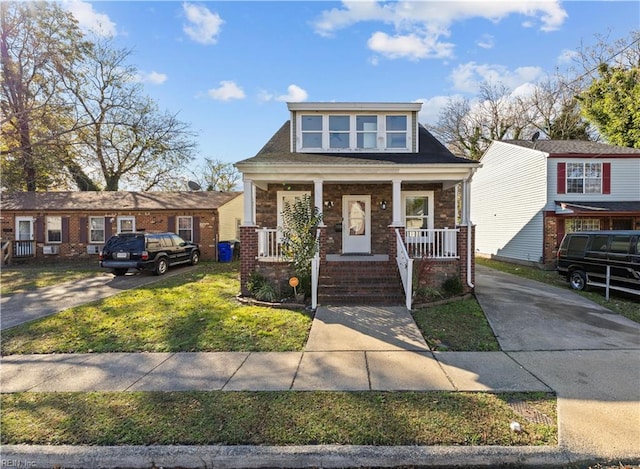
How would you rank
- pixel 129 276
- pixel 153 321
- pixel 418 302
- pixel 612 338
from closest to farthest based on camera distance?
pixel 612 338
pixel 153 321
pixel 418 302
pixel 129 276

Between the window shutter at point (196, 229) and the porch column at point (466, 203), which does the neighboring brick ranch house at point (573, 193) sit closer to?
the porch column at point (466, 203)

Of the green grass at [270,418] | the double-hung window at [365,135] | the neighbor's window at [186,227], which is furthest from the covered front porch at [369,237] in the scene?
the neighbor's window at [186,227]

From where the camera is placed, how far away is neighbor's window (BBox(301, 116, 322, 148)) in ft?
35.7

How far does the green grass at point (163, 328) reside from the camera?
5406 millimetres

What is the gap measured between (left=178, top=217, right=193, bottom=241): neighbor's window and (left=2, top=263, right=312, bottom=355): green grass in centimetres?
802

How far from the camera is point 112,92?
21.1 meters

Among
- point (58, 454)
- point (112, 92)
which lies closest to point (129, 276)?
point (58, 454)

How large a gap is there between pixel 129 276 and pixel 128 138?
15.3m

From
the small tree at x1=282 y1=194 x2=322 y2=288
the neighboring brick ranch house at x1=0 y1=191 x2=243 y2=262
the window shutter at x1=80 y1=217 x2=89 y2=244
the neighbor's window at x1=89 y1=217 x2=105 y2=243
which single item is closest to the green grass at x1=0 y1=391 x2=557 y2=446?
the small tree at x1=282 y1=194 x2=322 y2=288

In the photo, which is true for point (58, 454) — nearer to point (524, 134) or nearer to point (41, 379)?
point (41, 379)

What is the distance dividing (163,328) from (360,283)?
4.67m

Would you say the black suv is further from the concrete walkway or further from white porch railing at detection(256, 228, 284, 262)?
the concrete walkway

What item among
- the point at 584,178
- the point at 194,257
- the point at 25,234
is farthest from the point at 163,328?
the point at 584,178

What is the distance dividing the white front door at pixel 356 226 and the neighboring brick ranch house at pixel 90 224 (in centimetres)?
857
